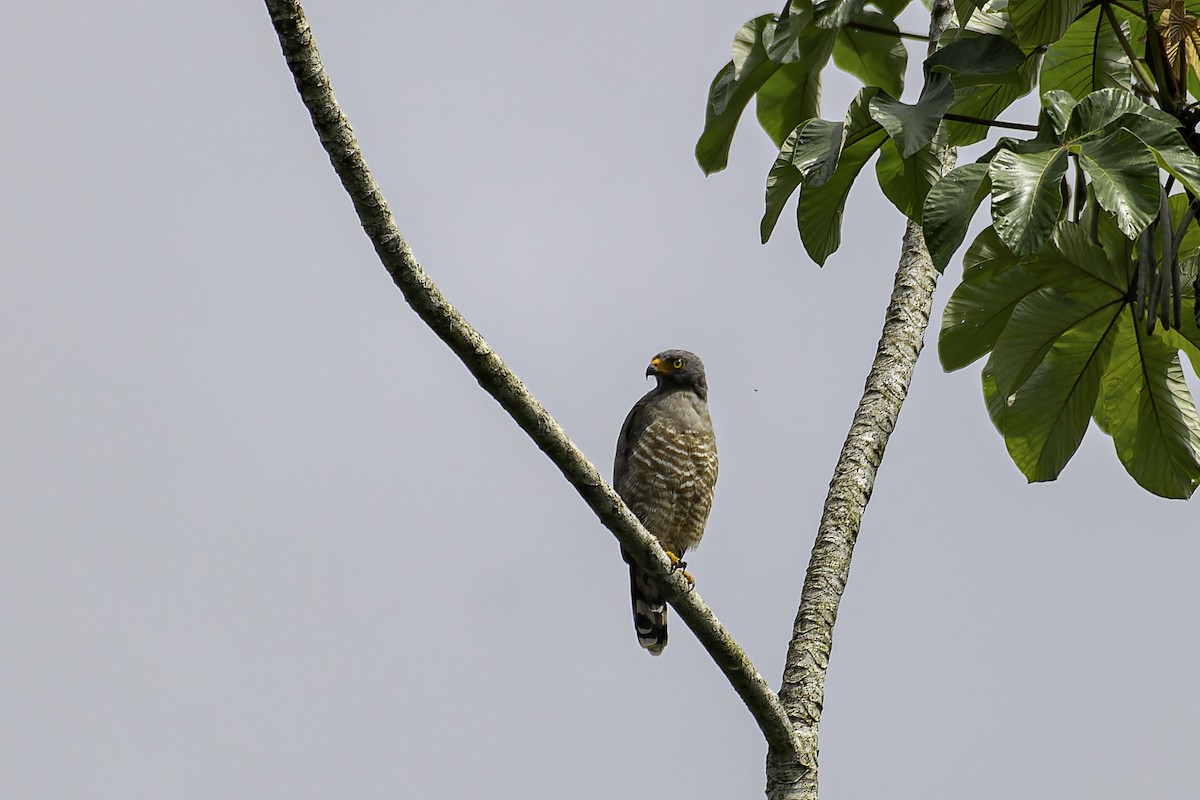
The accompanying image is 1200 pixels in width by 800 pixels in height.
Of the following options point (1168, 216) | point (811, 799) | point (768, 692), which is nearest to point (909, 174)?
point (1168, 216)

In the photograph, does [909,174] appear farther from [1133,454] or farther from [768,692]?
[768,692]

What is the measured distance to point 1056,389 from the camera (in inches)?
139

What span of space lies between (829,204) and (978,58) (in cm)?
56

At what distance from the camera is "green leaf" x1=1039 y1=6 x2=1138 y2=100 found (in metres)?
3.85

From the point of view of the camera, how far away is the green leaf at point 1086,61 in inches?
152

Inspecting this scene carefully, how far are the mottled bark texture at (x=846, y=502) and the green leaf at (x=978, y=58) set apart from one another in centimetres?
98

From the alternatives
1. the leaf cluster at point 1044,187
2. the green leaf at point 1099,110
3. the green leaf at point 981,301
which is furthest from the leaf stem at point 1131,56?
the green leaf at point 981,301

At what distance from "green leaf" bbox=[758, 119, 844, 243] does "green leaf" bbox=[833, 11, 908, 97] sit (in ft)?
4.23

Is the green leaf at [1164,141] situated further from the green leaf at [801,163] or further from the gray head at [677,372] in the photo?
the gray head at [677,372]

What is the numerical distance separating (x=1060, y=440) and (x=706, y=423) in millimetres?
3900

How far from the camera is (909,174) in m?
3.78

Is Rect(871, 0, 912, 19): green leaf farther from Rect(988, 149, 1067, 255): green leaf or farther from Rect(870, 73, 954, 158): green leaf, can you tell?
Rect(988, 149, 1067, 255): green leaf

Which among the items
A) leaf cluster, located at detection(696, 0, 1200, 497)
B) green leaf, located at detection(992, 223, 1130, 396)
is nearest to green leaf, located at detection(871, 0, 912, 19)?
leaf cluster, located at detection(696, 0, 1200, 497)

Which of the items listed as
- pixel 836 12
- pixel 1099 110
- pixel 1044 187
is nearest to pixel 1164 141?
pixel 1099 110
